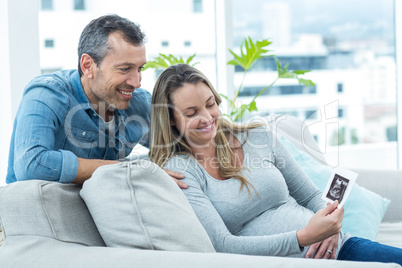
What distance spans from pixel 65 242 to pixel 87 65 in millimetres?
860

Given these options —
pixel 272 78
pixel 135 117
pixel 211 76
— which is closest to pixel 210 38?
pixel 211 76

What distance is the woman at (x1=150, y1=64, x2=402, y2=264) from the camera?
1.38m

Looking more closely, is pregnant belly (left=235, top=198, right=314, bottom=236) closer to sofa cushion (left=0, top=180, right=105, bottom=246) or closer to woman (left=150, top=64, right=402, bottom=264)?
woman (left=150, top=64, right=402, bottom=264)

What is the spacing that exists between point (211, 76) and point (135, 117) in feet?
5.17

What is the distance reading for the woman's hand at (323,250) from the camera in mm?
1457

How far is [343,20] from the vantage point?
13.2ft

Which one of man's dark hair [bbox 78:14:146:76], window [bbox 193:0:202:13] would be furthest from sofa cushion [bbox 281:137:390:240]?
window [bbox 193:0:202:13]

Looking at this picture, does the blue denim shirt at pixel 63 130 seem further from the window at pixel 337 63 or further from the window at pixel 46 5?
the window at pixel 337 63

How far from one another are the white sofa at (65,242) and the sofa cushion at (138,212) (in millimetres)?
21

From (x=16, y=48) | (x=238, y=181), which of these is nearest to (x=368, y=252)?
(x=238, y=181)

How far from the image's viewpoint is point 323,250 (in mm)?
1460

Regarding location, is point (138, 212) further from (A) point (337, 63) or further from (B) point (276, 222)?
(A) point (337, 63)

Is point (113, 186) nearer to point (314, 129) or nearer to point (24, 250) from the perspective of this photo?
point (24, 250)

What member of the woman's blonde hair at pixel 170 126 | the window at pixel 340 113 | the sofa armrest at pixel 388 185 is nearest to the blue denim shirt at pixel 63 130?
the woman's blonde hair at pixel 170 126
